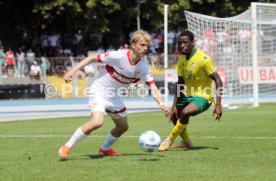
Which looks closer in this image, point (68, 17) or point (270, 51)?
point (270, 51)

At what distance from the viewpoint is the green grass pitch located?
28.2ft

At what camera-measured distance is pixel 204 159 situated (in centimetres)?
1009

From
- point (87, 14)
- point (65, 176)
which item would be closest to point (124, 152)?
point (65, 176)

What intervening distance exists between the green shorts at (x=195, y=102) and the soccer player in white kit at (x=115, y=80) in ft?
4.26

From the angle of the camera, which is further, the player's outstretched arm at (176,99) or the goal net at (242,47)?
the goal net at (242,47)

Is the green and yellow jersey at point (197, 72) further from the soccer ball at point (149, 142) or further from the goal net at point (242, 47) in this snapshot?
the goal net at point (242, 47)

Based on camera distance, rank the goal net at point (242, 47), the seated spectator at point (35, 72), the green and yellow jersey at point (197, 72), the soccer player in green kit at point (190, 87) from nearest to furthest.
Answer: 1. the soccer player in green kit at point (190, 87)
2. the green and yellow jersey at point (197, 72)
3. the goal net at point (242, 47)
4. the seated spectator at point (35, 72)

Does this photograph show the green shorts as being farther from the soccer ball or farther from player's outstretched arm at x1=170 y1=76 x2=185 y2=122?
the soccer ball

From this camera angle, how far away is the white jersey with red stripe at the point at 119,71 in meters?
10.4

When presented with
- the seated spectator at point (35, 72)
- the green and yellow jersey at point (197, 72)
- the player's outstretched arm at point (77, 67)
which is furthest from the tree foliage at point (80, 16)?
the player's outstretched arm at point (77, 67)

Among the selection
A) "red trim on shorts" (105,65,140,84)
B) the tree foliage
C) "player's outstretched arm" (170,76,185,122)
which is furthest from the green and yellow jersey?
the tree foliage

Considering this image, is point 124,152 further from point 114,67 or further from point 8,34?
point 8,34

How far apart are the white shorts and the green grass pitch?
0.67 m

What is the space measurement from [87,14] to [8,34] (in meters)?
4.73
